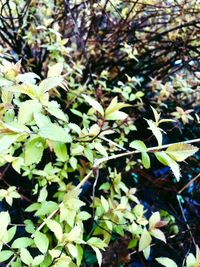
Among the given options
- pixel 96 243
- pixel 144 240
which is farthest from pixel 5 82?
pixel 144 240

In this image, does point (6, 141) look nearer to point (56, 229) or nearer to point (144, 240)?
point (56, 229)

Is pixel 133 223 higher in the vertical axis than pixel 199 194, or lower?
higher

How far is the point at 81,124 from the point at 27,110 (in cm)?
70

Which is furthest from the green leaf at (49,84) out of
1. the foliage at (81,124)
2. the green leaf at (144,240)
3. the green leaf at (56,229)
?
the green leaf at (144,240)

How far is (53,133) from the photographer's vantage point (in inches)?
22.3

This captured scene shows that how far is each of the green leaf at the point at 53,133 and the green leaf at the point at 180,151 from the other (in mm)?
258

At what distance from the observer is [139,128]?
1.64 meters

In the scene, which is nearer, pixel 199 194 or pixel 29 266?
pixel 29 266

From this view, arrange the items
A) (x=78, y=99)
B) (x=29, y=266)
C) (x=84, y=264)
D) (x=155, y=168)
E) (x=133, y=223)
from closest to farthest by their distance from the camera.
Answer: (x=29, y=266) < (x=133, y=223) < (x=84, y=264) < (x=78, y=99) < (x=155, y=168)

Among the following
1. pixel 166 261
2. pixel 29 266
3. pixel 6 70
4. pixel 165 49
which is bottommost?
pixel 166 261

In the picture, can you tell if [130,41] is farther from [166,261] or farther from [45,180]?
[166,261]

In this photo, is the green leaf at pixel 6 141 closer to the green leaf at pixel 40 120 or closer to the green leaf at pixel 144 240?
the green leaf at pixel 40 120

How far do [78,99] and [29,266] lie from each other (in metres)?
0.84

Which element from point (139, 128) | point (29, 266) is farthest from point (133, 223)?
point (139, 128)
